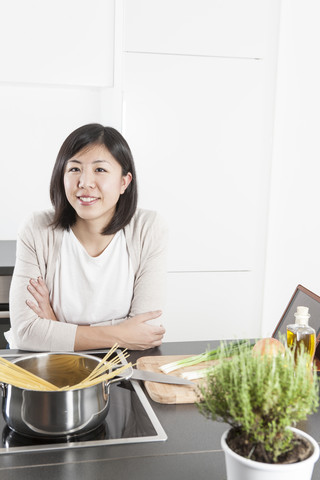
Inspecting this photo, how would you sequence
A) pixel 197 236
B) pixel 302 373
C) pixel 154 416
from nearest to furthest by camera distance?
pixel 302 373 < pixel 154 416 < pixel 197 236

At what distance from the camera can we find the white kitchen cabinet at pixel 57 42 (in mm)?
2796

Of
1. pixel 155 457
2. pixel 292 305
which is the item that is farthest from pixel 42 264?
pixel 155 457

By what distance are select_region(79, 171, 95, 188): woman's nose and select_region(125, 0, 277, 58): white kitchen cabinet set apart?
1194mm

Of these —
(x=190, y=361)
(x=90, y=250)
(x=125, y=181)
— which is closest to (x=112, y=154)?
(x=125, y=181)

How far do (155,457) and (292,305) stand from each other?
78 centimetres

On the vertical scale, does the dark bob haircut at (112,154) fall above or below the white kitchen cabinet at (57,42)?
below

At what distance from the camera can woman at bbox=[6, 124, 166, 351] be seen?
6.07 ft

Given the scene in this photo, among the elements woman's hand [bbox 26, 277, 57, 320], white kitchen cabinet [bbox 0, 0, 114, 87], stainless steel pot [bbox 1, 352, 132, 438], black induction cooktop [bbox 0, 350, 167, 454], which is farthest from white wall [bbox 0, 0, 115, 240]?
stainless steel pot [bbox 1, 352, 132, 438]

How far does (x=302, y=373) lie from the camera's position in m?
0.77

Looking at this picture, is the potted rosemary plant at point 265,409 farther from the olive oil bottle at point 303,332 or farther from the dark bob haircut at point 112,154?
the dark bob haircut at point 112,154

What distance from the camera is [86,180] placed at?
1.85 metres

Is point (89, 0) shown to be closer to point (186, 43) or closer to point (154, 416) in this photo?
point (186, 43)

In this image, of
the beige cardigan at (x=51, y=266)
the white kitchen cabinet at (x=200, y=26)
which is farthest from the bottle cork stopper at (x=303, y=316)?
the white kitchen cabinet at (x=200, y=26)

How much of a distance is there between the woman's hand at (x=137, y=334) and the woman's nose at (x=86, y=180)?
46 centimetres
